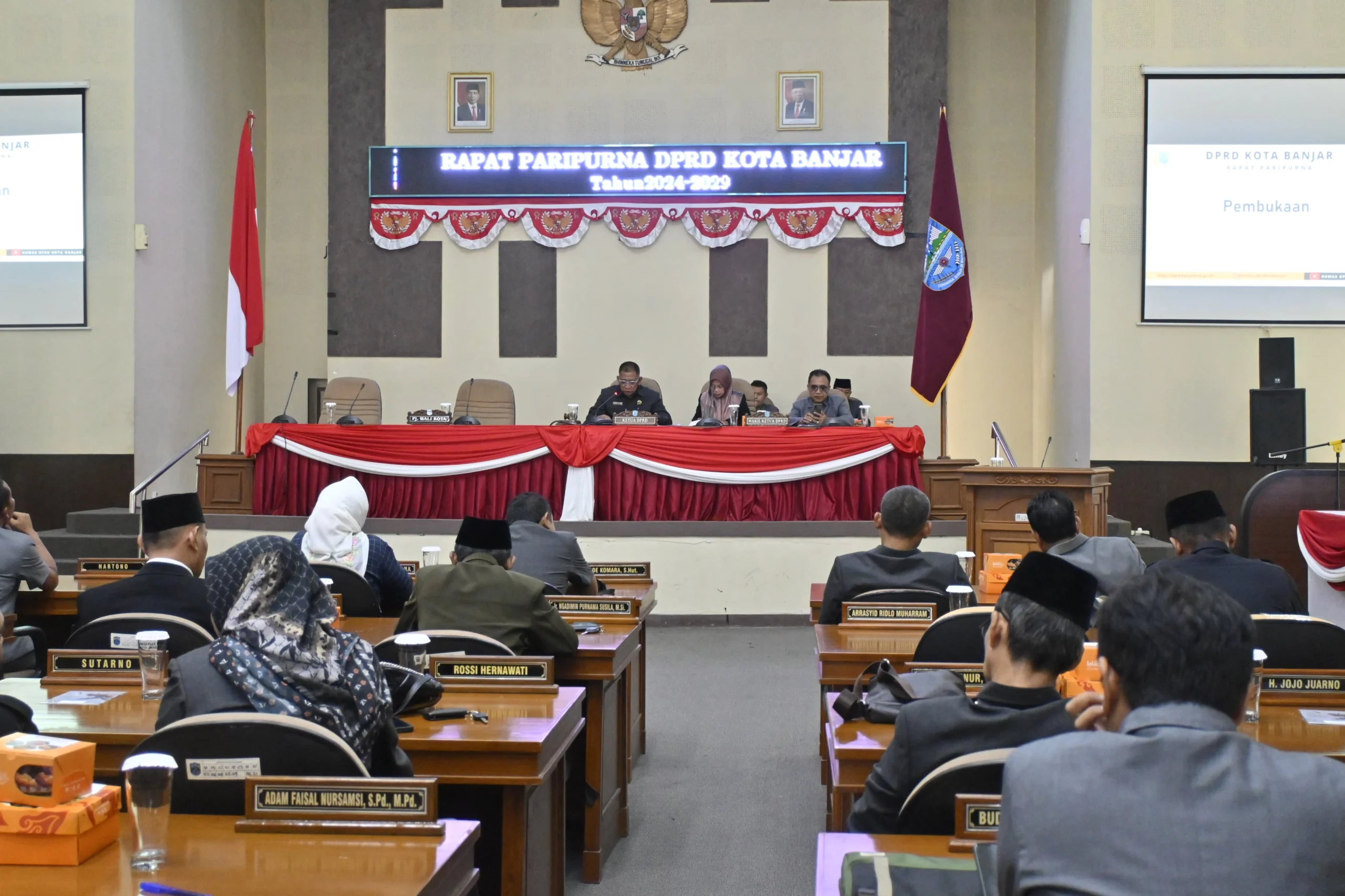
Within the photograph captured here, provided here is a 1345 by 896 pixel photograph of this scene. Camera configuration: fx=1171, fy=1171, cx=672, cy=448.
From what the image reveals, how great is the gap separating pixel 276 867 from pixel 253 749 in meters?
0.33

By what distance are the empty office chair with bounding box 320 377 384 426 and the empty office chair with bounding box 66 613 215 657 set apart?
6523 mm

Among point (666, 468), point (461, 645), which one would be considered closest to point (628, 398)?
point (666, 468)

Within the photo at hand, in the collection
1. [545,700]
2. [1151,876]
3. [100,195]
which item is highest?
[100,195]

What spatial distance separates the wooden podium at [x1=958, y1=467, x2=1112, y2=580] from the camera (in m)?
6.18

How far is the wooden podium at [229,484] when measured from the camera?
303 inches

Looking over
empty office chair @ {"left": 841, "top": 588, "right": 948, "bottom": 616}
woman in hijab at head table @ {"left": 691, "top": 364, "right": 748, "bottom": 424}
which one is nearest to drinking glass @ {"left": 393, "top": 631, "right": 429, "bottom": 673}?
empty office chair @ {"left": 841, "top": 588, "right": 948, "bottom": 616}

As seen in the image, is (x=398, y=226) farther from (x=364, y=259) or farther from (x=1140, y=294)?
(x=1140, y=294)

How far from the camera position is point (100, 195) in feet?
27.8

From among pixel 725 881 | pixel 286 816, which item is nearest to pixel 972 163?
pixel 725 881

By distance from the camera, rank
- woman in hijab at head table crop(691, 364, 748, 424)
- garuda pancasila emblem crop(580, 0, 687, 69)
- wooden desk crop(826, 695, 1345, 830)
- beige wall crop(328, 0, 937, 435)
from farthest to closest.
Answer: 1. garuda pancasila emblem crop(580, 0, 687, 69)
2. beige wall crop(328, 0, 937, 435)
3. woman in hijab at head table crop(691, 364, 748, 424)
4. wooden desk crop(826, 695, 1345, 830)

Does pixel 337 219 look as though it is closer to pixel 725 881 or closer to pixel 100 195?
pixel 100 195

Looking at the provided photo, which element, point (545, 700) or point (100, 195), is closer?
point (545, 700)

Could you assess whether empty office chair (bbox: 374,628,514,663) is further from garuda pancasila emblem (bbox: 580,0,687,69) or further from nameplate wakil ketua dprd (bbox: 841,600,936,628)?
garuda pancasila emblem (bbox: 580,0,687,69)

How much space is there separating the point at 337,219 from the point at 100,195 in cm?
242
